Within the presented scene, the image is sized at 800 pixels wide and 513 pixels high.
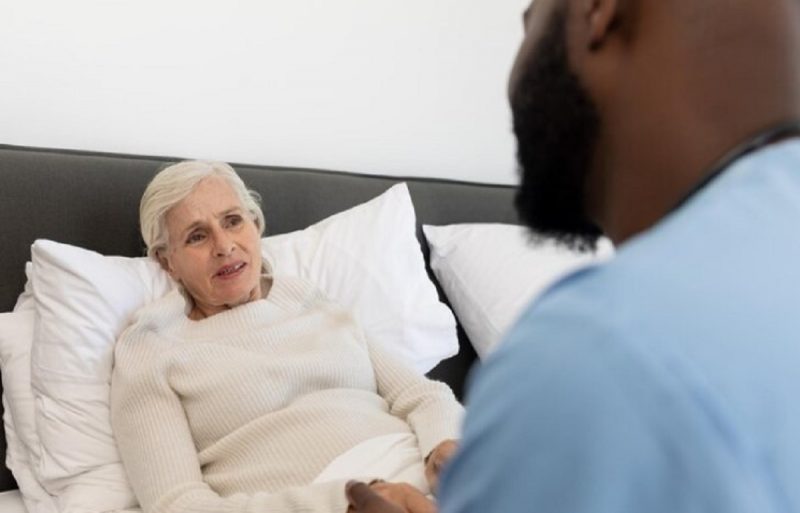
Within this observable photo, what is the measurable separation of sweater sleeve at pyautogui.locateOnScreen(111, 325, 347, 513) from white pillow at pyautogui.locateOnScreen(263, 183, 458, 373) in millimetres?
390

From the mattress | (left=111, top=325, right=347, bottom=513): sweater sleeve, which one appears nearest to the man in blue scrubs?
(left=111, top=325, right=347, bottom=513): sweater sleeve

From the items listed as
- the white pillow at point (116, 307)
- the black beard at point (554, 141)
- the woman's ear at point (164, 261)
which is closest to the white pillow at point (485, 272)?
the white pillow at point (116, 307)

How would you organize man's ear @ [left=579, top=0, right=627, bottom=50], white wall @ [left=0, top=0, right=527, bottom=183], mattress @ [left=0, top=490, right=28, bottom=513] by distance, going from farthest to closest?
1. white wall @ [left=0, top=0, right=527, bottom=183]
2. mattress @ [left=0, top=490, right=28, bottom=513]
3. man's ear @ [left=579, top=0, right=627, bottom=50]

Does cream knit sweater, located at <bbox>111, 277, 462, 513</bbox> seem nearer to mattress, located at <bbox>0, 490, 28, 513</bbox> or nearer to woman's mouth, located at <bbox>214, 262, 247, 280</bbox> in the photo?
woman's mouth, located at <bbox>214, 262, 247, 280</bbox>

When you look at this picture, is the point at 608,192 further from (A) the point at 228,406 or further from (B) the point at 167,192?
(B) the point at 167,192

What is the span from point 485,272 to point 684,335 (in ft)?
5.17

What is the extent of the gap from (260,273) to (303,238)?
0.17m

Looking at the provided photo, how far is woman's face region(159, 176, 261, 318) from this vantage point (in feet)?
5.17

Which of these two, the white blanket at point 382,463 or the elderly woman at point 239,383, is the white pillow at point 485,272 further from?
the white blanket at point 382,463

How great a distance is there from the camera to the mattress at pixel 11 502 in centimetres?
143

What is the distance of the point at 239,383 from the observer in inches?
56.8

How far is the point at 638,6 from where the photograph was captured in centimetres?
59

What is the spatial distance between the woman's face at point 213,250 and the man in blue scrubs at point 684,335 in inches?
43.7

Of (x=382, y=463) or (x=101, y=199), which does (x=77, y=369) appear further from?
(x=382, y=463)
